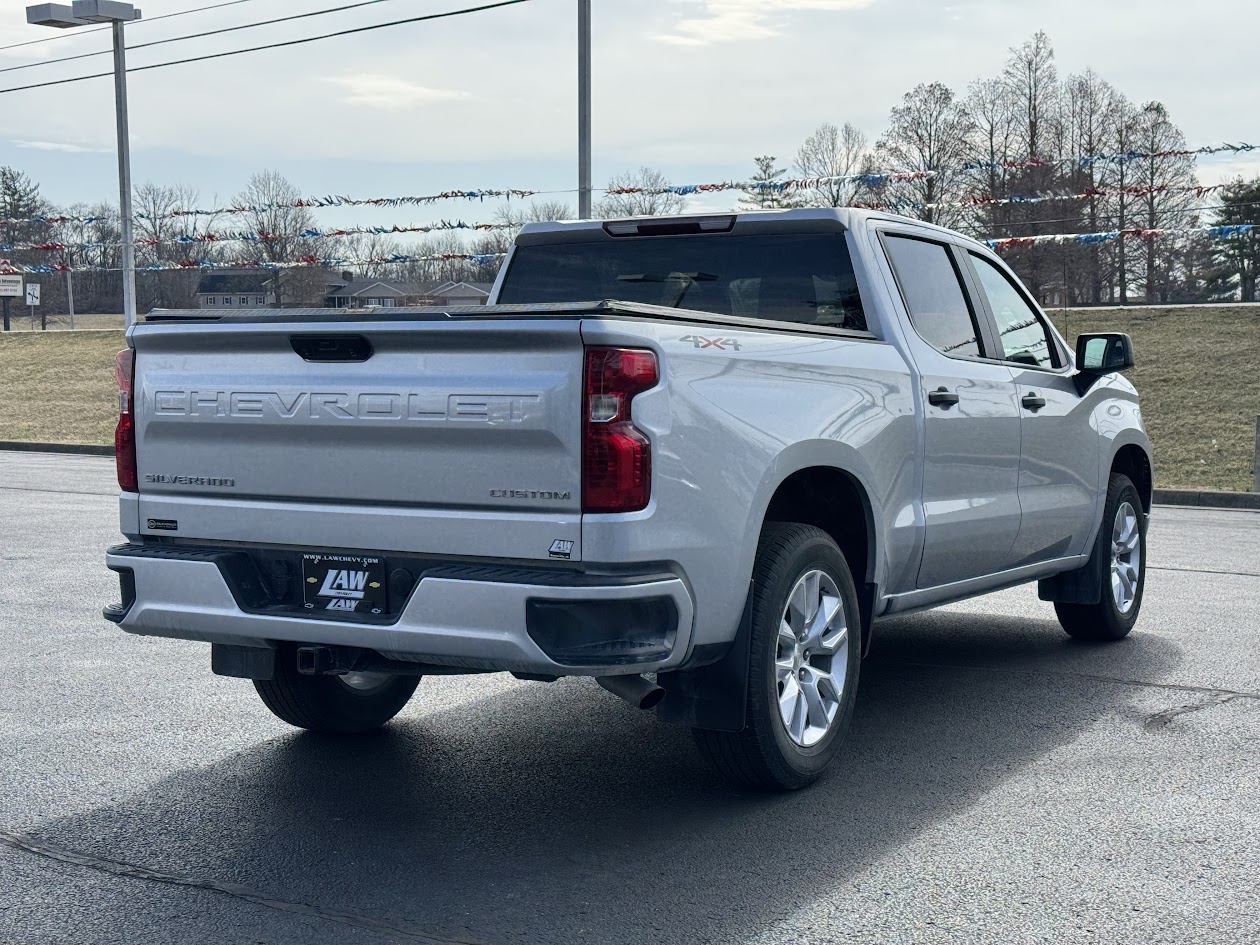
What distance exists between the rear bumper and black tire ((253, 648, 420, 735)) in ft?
3.32

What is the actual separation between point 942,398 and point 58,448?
2313 cm

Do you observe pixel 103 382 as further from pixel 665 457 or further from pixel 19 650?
pixel 665 457

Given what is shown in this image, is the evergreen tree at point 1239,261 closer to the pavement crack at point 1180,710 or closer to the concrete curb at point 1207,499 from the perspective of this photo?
the concrete curb at point 1207,499

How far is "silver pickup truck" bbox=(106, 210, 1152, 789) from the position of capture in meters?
4.21

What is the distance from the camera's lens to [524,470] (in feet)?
14.0

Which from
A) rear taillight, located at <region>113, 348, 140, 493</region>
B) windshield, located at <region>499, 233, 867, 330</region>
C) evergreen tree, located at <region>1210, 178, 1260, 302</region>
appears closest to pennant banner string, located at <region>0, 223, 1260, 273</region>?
windshield, located at <region>499, 233, 867, 330</region>

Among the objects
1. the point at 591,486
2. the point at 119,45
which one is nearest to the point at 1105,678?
the point at 591,486

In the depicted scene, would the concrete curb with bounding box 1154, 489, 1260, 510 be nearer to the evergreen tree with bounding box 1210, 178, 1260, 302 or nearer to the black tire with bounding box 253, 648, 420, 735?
the black tire with bounding box 253, 648, 420, 735

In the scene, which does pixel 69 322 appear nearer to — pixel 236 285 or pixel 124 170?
pixel 236 285

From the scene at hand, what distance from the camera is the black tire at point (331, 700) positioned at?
5641mm

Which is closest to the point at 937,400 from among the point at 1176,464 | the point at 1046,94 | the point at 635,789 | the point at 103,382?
the point at 635,789

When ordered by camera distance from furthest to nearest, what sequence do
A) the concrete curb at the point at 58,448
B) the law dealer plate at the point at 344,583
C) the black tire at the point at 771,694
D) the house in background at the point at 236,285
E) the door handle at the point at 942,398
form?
the house in background at the point at 236,285
the concrete curb at the point at 58,448
the door handle at the point at 942,398
the black tire at the point at 771,694
the law dealer plate at the point at 344,583

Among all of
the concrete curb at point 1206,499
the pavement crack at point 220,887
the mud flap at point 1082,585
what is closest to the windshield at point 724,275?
the mud flap at point 1082,585

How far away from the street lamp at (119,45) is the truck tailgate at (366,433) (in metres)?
23.3
